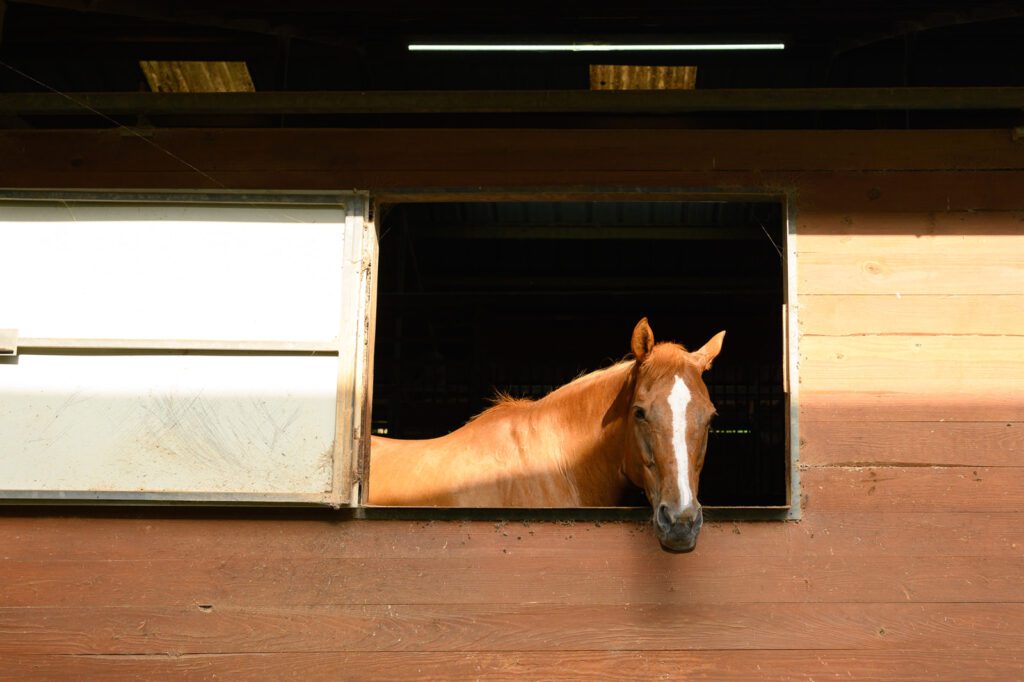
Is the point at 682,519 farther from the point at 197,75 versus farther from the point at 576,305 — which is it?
the point at 576,305

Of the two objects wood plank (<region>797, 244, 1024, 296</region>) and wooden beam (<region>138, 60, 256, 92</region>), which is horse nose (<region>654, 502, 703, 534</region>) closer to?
wood plank (<region>797, 244, 1024, 296</region>)

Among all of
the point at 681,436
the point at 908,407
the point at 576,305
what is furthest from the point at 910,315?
the point at 576,305

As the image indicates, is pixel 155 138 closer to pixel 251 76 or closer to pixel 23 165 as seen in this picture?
pixel 23 165

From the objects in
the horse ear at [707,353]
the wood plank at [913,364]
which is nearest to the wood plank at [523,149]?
the wood plank at [913,364]

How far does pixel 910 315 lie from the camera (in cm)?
348

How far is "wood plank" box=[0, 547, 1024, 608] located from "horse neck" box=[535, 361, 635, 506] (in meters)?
0.56

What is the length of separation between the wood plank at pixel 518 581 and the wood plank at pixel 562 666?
18 cm

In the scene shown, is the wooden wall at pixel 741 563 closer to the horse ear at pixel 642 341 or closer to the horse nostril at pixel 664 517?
the horse nostril at pixel 664 517

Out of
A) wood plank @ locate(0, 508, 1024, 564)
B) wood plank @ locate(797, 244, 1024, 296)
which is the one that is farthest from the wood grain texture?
wood plank @ locate(797, 244, 1024, 296)

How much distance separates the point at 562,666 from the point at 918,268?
6.42 ft

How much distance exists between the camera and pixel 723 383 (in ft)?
26.2

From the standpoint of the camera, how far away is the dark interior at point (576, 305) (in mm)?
7051

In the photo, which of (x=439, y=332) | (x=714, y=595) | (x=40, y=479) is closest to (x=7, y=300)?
(x=40, y=479)

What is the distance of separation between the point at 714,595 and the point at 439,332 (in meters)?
6.15
